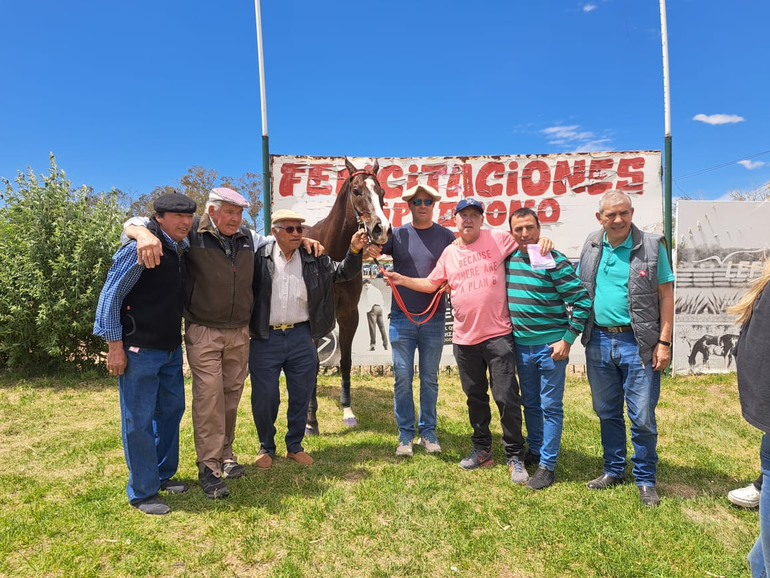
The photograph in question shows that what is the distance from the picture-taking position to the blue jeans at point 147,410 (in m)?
3.26

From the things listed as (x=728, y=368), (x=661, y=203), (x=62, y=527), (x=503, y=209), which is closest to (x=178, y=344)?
(x=62, y=527)

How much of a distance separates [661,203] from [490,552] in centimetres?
677

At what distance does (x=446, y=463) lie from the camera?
4.13m

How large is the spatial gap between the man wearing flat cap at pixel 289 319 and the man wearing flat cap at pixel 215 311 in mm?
176

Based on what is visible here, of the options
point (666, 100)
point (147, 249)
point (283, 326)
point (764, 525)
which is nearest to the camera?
point (764, 525)

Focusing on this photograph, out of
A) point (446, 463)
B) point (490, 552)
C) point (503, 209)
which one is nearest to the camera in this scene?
point (490, 552)

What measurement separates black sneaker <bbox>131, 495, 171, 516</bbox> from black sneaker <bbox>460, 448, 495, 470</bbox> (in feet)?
7.86

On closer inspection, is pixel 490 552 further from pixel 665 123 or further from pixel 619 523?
pixel 665 123

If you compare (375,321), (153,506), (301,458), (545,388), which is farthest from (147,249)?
(375,321)

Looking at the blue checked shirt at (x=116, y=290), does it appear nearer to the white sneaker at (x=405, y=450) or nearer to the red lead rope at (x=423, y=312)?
the red lead rope at (x=423, y=312)

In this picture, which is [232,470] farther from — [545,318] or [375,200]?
[545,318]

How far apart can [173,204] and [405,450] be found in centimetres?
293

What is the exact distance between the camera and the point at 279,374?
4082mm

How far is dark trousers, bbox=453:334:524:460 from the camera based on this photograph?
148 inches
